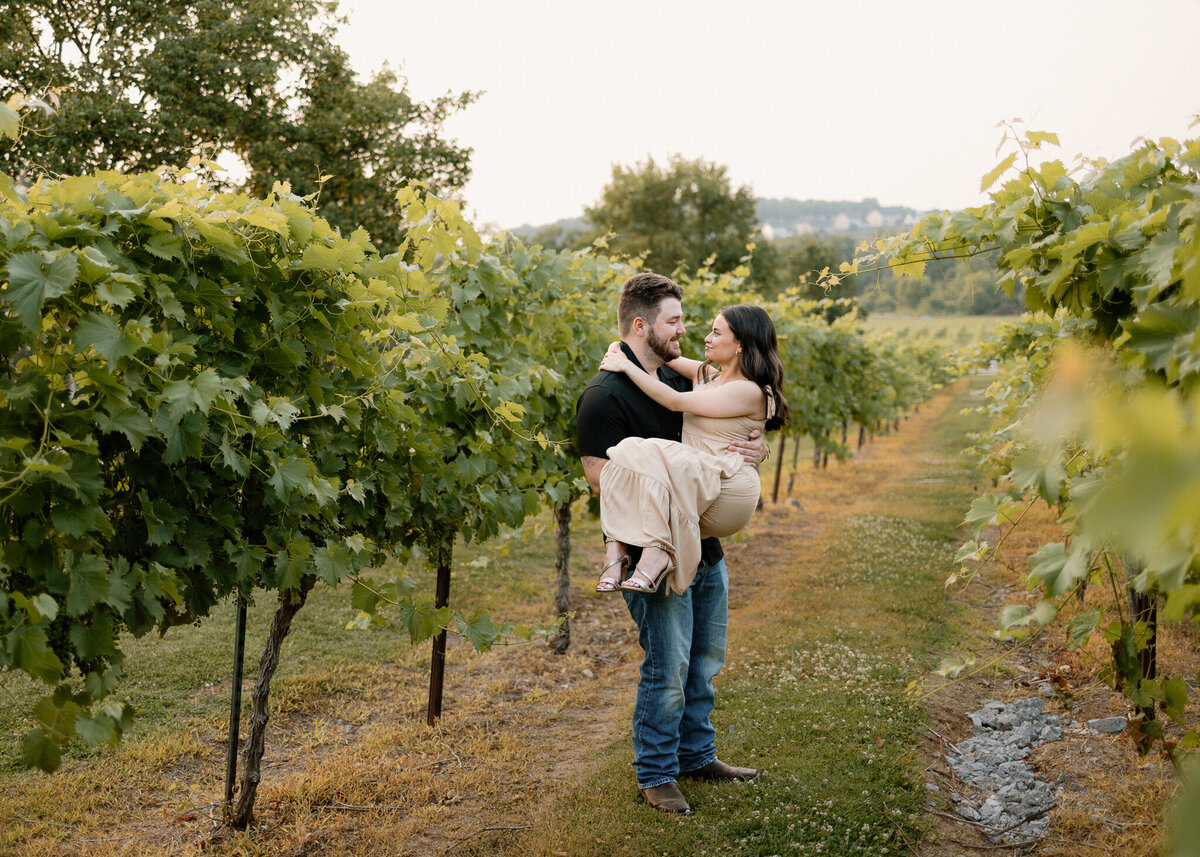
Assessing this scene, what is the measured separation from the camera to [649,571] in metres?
3.36

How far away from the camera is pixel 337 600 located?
808 cm

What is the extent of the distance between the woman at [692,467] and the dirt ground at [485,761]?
1535mm

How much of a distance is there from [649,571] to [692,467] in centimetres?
46

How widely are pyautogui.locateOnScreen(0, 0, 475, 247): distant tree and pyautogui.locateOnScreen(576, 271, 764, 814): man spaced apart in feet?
36.4

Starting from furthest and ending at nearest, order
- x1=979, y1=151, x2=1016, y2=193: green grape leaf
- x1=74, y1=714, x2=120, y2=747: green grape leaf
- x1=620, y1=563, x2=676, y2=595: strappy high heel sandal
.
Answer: x1=620, y1=563, x2=676, y2=595: strappy high heel sandal, x1=979, y1=151, x2=1016, y2=193: green grape leaf, x1=74, y1=714, x2=120, y2=747: green grape leaf

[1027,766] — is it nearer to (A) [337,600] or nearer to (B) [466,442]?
(B) [466,442]

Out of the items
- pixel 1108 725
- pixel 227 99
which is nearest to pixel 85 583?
pixel 1108 725

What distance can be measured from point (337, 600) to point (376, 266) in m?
5.62

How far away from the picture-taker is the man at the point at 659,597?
12.0 feet

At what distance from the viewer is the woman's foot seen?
10.9 ft

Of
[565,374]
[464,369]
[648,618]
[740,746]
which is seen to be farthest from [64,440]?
[565,374]

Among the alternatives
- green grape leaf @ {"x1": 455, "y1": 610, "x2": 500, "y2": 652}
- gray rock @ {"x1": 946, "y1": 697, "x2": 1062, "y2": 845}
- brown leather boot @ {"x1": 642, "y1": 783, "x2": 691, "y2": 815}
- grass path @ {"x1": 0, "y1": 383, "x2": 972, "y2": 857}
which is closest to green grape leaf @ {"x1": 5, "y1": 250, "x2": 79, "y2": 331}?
green grape leaf @ {"x1": 455, "y1": 610, "x2": 500, "y2": 652}

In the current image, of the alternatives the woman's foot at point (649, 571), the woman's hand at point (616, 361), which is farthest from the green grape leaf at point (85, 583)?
the woman's hand at point (616, 361)

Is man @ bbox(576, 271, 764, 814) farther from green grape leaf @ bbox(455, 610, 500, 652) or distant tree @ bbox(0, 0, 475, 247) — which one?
distant tree @ bbox(0, 0, 475, 247)
